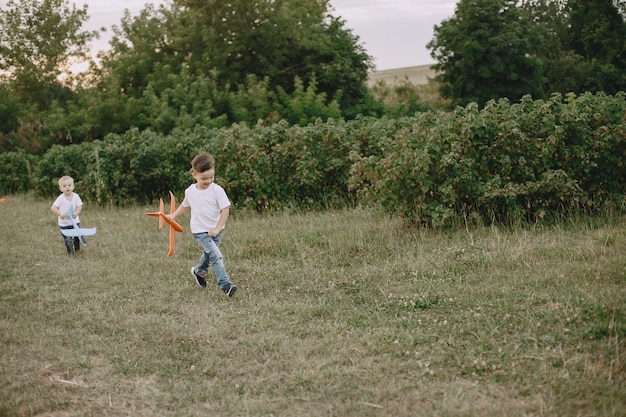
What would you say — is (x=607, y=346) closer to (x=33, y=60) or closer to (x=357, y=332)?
(x=357, y=332)

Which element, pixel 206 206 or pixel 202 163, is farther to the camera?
pixel 206 206

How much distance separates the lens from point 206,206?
268 inches

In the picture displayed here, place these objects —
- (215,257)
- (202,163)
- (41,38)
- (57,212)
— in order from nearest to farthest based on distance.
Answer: (202,163), (215,257), (57,212), (41,38)

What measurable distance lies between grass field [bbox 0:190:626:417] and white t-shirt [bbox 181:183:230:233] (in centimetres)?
80

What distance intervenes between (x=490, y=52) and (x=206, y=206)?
37.0m

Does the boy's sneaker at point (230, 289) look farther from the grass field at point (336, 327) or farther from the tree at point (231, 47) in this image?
the tree at point (231, 47)

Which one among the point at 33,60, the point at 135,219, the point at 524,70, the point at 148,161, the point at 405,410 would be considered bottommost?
the point at 405,410

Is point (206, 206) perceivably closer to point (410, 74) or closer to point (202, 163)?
point (202, 163)

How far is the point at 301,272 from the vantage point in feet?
24.4

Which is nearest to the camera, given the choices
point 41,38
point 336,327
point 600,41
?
point 336,327

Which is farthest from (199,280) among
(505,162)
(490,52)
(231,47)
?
(490,52)

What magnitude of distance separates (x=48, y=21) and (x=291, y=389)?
4078cm

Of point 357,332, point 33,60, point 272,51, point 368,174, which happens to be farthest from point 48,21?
point 357,332

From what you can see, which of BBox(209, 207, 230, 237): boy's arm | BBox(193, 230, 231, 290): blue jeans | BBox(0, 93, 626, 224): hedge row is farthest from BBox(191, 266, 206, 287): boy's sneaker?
BBox(0, 93, 626, 224): hedge row
